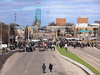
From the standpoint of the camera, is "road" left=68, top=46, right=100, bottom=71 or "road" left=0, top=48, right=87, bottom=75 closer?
"road" left=0, top=48, right=87, bottom=75

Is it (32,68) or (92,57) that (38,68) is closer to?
(32,68)

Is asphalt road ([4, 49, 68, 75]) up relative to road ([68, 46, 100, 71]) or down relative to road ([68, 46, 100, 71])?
up

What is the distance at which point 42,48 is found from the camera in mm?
57688

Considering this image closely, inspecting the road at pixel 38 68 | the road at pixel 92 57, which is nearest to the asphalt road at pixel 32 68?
the road at pixel 38 68

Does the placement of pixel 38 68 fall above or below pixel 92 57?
above

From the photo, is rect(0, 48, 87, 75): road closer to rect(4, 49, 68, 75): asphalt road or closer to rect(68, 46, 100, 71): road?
rect(4, 49, 68, 75): asphalt road

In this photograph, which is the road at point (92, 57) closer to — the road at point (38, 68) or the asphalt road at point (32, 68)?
the road at point (38, 68)

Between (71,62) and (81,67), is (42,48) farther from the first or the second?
(81,67)

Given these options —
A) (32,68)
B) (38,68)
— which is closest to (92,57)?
(38,68)

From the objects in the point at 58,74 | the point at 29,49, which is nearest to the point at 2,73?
the point at 58,74

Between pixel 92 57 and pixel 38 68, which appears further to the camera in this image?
pixel 92 57

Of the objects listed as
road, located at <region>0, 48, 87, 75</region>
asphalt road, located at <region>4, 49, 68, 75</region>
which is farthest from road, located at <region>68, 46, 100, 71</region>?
asphalt road, located at <region>4, 49, 68, 75</region>

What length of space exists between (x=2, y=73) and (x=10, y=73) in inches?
36.2

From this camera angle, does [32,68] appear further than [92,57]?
No
